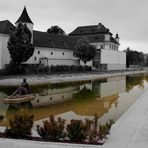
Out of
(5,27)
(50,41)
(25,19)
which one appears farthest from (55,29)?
(5,27)

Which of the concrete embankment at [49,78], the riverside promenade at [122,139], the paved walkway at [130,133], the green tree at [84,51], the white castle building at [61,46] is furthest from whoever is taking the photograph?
the green tree at [84,51]

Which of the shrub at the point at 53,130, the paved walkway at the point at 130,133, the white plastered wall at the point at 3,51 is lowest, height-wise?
the paved walkway at the point at 130,133

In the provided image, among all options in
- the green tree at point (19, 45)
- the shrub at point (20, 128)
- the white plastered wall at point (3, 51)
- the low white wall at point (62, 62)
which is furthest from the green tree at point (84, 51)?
the shrub at point (20, 128)

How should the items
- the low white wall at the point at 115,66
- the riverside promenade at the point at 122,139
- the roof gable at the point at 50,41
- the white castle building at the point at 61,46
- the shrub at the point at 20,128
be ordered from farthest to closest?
the low white wall at the point at 115,66 < the roof gable at the point at 50,41 < the white castle building at the point at 61,46 < the shrub at the point at 20,128 < the riverside promenade at the point at 122,139

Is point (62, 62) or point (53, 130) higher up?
point (62, 62)

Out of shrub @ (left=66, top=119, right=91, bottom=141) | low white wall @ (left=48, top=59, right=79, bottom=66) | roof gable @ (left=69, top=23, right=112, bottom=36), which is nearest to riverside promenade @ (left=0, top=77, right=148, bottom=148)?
shrub @ (left=66, top=119, right=91, bottom=141)

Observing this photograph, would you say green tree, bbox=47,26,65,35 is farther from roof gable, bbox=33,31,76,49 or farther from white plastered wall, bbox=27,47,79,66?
white plastered wall, bbox=27,47,79,66

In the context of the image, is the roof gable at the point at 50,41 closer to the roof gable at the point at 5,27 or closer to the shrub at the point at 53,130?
the roof gable at the point at 5,27

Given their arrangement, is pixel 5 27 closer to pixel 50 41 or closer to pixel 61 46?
pixel 50 41

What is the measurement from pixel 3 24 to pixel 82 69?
1851cm

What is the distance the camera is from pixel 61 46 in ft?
224

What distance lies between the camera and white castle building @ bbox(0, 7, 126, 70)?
176 feet

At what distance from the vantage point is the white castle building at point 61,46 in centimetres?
5377

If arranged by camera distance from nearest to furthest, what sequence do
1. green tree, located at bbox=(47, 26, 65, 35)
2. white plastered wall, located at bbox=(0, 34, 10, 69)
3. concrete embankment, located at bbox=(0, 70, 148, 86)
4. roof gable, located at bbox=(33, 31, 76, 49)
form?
concrete embankment, located at bbox=(0, 70, 148, 86), white plastered wall, located at bbox=(0, 34, 10, 69), roof gable, located at bbox=(33, 31, 76, 49), green tree, located at bbox=(47, 26, 65, 35)
